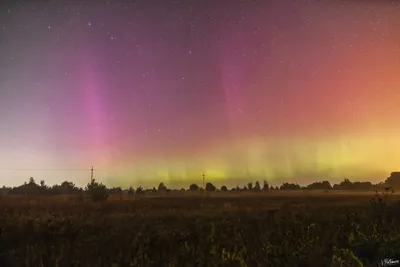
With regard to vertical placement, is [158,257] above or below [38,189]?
below

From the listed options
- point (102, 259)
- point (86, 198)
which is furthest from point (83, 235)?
point (86, 198)

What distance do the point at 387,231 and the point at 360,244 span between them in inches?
111

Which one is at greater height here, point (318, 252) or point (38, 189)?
point (38, 189)

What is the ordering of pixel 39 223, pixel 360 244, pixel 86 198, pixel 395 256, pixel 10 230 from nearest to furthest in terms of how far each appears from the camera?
pixel 395 256, pixel 360 244, pixel 10 230, pixel 39 223, pixel 86 198

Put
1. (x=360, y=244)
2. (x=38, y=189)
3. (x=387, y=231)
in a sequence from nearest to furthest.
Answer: (x=360, y=244) < (x=387, y=231) < (x=38, y=189)

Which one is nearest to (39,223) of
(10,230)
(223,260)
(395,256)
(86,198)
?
(10,230)

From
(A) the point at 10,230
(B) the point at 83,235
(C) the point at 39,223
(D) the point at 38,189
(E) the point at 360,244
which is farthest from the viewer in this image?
(D) the point at 38,189

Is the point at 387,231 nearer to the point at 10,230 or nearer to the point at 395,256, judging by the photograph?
the point at 395,256

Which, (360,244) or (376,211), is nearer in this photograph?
(360,244)

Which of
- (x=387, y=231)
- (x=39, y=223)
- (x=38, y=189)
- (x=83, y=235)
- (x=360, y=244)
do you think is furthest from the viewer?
(x=38, y=189)

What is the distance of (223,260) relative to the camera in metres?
8.19

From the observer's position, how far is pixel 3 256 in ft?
38.9

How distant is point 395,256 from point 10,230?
18.0 m

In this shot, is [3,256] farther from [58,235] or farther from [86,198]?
[86,198]
